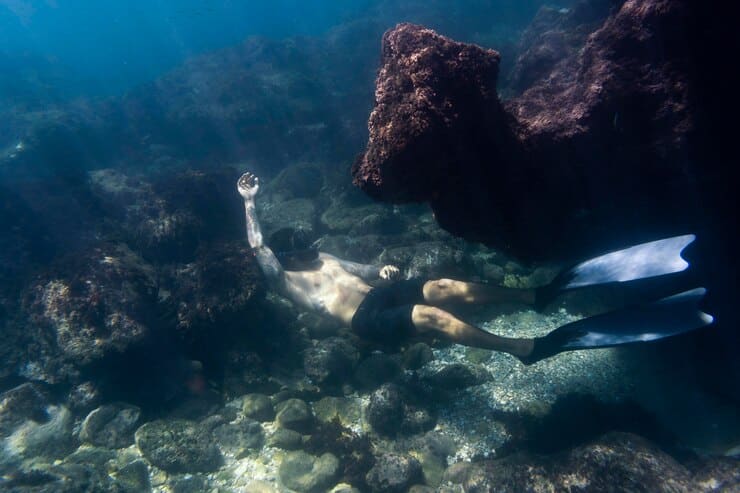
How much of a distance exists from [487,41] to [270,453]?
2606 centimetres

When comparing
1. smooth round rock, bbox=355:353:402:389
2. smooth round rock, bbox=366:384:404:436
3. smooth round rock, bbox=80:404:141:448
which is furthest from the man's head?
smooth round rock, bbox=80:404:141:448

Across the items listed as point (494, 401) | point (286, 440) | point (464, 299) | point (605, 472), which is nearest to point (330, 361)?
point (286, 440)

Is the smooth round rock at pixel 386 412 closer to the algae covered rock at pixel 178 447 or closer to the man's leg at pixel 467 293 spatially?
the man's leg at pixel 467 293

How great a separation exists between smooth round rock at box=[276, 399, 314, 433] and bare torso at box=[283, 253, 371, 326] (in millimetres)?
1529

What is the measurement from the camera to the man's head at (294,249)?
7328 mm

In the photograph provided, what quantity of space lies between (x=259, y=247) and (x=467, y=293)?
4.10 m

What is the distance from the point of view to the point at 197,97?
24.7 m

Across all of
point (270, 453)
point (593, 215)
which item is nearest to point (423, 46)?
point (593, 215)

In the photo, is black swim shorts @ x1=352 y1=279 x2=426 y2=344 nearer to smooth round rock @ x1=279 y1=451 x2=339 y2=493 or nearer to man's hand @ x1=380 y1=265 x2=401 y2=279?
man's hand @ x1=380 y1=265 x2=401 y2=279

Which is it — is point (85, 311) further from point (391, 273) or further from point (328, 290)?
point (391, 273)

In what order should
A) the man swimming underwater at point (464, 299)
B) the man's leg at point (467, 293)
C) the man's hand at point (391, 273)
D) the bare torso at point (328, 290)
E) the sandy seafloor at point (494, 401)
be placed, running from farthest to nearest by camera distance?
the man's hand at point (391, 273) → the bare torso at point (328, 290) → the man's leg at point (467, 293) → the sandy seafloor at point (494, 401) → the man swimming underwater at point (464, 299)

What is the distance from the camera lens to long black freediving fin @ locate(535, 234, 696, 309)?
14.9ft

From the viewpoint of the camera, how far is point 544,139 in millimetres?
4895

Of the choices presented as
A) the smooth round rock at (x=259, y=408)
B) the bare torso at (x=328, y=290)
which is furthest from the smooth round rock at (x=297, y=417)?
the bare torso at (x=328, y=290)
